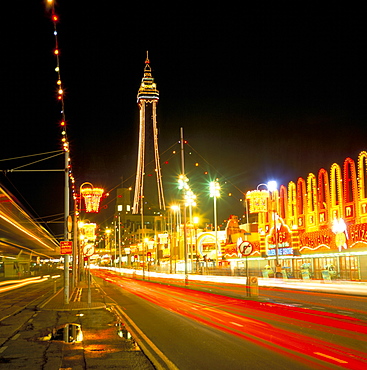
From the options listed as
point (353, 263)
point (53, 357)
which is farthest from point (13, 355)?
point (353, 263)

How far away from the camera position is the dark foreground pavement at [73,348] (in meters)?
9.85

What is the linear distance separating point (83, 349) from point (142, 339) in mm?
1866

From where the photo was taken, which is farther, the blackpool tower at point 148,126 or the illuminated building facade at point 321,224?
the blackpool tower at point 148,126

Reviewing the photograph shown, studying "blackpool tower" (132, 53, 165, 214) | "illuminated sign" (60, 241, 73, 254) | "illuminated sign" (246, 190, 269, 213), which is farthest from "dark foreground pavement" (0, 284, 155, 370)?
"blackpool tower" (132, 53, 165, 214)

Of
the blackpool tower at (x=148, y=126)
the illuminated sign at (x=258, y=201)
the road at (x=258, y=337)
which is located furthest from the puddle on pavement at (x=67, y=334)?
the blackpool tower at (x=148, y=126)

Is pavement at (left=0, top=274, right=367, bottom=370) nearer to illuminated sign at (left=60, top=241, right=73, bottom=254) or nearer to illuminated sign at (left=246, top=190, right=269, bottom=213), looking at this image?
illuminated sign at (left=60, top=241, right=73, bottom=254)

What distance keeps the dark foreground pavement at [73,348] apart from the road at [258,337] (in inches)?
33.7

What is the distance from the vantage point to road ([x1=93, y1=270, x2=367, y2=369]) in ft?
31.9

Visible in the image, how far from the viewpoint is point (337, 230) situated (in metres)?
43.5

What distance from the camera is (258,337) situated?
12.8 m

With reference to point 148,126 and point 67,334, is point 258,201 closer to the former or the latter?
point 67,334

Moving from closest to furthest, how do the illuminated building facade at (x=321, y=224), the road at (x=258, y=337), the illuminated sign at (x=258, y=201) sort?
the road at (x=258, y=337), the illuminated building facade at (x=321, y=224), the illuminated sign at (x=258, y=201)

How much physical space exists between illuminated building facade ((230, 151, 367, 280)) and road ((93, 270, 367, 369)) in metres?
22.1

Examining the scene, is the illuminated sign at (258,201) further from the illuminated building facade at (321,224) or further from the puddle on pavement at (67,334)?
the puddle on pavement at (67,334)
